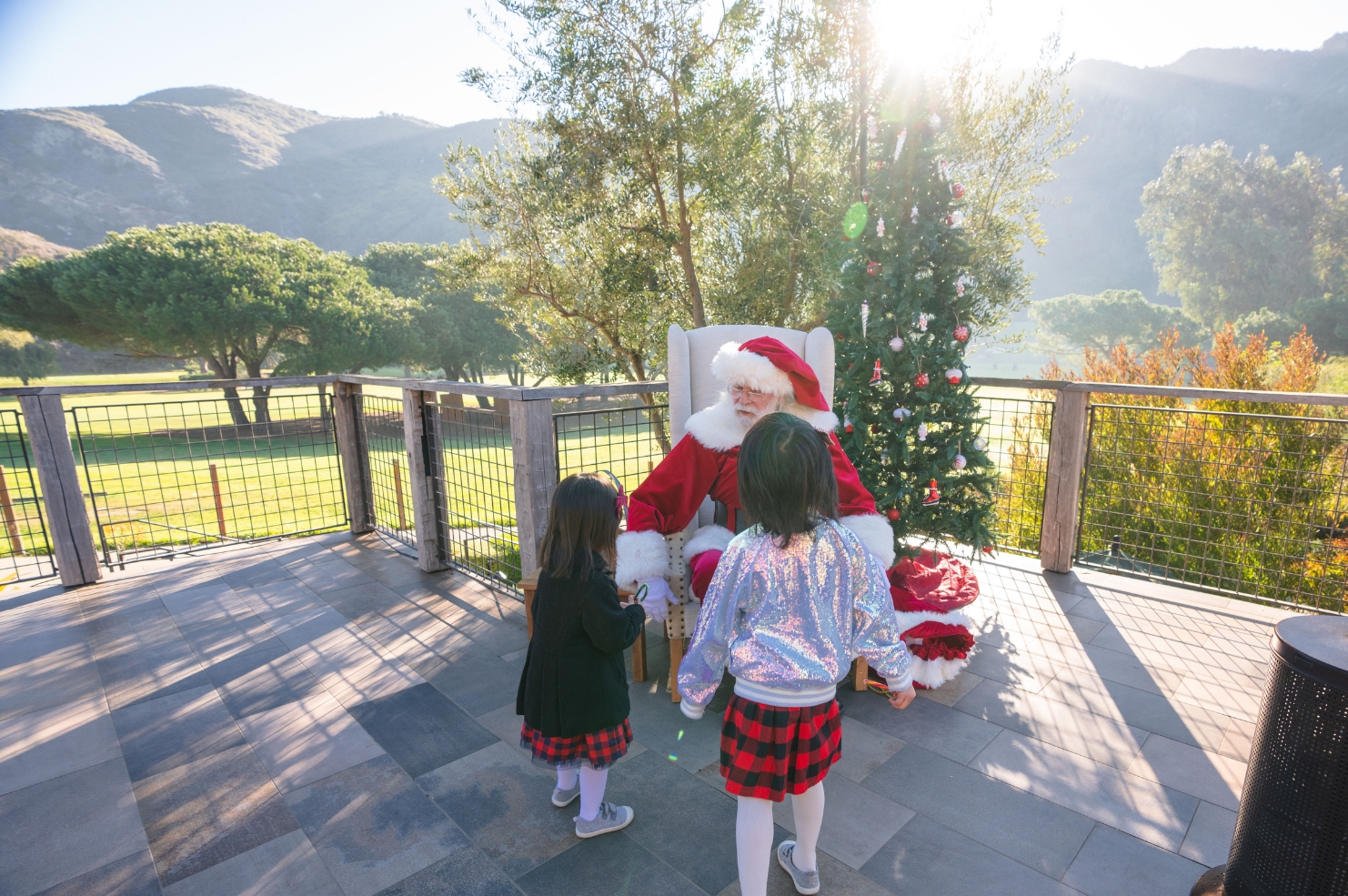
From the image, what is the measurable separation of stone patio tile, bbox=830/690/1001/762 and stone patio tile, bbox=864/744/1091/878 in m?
0.09

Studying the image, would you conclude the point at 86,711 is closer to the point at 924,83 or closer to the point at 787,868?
the point at 787,868

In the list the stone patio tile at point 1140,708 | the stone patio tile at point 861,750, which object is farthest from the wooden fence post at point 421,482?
the stone patio tile at point 1140,708

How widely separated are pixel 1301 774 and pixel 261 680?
3663 millimetres

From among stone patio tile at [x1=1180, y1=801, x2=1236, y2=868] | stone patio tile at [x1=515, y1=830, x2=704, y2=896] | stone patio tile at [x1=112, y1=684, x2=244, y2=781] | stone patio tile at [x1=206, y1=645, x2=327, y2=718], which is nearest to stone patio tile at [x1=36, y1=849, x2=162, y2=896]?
stone patio tile at [x1=112, y1=684, x2=244, y2=781]

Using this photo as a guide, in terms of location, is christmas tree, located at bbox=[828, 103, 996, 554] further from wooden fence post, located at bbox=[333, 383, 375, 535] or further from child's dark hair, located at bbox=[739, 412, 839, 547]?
wooden fence post, located at bbox=[333, 383, 375, 535]

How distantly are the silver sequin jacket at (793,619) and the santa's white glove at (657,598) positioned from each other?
1.00m

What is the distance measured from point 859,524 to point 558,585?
1299mm

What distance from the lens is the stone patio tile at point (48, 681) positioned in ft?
8.92

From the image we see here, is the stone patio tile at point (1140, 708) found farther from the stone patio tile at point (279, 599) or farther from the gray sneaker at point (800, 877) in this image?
the stone patio tile at point (279, 599)

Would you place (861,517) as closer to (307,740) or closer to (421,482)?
(307,740)

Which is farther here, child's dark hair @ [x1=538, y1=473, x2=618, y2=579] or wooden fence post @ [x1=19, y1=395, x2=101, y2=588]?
wooden fence post @ [x1=19, y1=395, x2=101, y2=588]

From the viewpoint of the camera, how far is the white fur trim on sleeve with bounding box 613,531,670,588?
8.12 feet

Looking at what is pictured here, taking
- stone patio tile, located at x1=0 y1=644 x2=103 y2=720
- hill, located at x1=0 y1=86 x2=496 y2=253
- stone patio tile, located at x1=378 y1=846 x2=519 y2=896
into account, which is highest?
hill, located at x1=0 y1=86 x2=496 y2=253

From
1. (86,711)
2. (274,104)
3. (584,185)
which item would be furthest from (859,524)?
(274,104)
